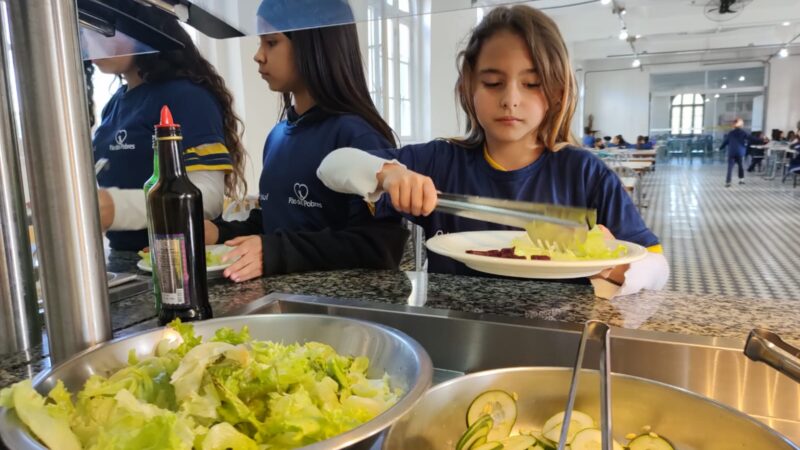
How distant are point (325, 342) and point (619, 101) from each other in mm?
15779

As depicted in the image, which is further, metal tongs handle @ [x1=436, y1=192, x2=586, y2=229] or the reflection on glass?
the reflection on glass

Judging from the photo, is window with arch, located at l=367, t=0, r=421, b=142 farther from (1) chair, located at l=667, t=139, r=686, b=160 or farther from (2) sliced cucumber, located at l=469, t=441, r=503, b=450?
(1) chair, located at l=667, t=139, r=686, b=160

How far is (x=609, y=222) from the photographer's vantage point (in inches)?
49.6

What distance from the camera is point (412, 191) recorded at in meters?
1.01

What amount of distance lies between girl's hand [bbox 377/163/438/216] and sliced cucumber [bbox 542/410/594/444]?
0.51m

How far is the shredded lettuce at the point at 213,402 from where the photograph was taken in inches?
15.9

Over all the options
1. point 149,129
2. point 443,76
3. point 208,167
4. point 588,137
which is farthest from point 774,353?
point 588,137

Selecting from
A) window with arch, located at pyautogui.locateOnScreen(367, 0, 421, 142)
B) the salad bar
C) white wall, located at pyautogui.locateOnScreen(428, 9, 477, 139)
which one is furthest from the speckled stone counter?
white wall, located at pyautogui.locateOnScreen(428, 9, 477, 139)

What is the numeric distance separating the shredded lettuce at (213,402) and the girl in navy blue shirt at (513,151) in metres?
0.63

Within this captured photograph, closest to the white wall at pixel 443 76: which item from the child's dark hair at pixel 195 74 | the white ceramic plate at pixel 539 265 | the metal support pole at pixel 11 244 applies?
the child's dark hair at pixel 195 74

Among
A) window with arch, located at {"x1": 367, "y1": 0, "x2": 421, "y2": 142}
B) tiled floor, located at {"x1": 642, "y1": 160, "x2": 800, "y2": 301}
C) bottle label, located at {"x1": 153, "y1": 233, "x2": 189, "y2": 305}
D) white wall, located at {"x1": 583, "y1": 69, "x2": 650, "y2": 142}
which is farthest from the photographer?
white wall, located at {"x1": 583, "y1": 69, "x2": 650, "y2": 142}

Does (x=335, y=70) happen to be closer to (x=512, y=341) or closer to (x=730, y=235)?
(x=512, y=341)

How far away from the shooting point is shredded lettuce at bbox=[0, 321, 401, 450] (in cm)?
40

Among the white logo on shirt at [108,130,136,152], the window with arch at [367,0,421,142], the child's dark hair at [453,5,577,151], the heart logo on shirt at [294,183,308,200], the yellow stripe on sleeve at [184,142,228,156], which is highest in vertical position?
the window with arch at [367,0,421,142]
